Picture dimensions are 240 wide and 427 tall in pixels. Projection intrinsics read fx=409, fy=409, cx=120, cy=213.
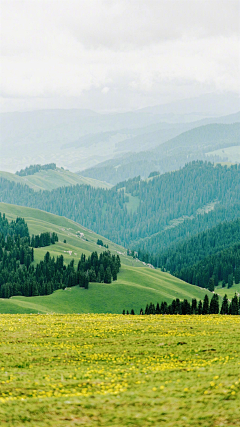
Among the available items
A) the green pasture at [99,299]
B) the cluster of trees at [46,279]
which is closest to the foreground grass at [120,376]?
the green pasture at [99,299]

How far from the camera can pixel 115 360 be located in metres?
39.6

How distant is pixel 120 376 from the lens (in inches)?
1299

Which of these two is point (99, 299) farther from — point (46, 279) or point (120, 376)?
point (120, 376)

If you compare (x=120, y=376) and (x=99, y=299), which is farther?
(x=99, y=299)

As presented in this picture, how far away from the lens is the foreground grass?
2464 cm

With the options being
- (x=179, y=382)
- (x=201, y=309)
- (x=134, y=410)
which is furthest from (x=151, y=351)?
(x=201, y=309)

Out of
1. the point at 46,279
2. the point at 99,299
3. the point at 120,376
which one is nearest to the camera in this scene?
the point at 120,376

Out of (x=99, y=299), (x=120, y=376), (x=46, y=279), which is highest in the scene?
(x=120, y=376)

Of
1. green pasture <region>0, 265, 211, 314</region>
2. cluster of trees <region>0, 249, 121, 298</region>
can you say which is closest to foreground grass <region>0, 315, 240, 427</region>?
green pasture <region>0, 265, 211, 314</region>

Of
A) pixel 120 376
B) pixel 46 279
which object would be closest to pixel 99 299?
pixel 46 279

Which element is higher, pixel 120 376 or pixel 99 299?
pixel 120 376

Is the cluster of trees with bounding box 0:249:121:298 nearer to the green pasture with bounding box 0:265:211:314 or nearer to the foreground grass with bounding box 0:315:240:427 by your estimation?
the green pasture with bounding box 0:265:211:314

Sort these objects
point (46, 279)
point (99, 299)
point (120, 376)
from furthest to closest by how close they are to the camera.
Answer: point (46, 279), point (99, 299), point (120, 376)

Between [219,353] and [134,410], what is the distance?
707 inches
